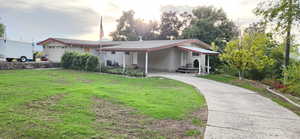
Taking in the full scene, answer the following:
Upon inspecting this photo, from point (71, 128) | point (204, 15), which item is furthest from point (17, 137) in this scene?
point (204, 15)

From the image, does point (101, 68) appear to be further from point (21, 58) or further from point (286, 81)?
point (286, 81)

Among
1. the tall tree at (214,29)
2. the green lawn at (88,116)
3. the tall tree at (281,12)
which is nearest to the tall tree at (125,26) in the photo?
the tall tree at (214,29)

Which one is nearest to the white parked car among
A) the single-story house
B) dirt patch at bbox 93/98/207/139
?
the single-story house

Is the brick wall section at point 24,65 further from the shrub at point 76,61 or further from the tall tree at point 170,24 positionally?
the tall tree at point 170,24

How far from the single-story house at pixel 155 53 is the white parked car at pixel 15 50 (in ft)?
8.62

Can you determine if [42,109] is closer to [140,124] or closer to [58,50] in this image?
[140,124]

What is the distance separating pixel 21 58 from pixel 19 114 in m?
18.7

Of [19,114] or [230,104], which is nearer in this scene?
[19,114]

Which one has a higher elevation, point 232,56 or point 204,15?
point 204,15

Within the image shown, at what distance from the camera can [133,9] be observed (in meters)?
38.1

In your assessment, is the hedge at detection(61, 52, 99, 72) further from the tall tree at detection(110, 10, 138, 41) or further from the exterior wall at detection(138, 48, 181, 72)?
the tall tree at detection(110, 10, 138, 41)

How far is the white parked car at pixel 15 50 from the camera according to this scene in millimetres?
18781

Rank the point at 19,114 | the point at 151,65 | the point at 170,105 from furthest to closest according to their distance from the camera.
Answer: the point at 151,65 → the point at 170,105 → the point at 19,114

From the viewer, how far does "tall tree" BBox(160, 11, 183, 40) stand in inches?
1415
